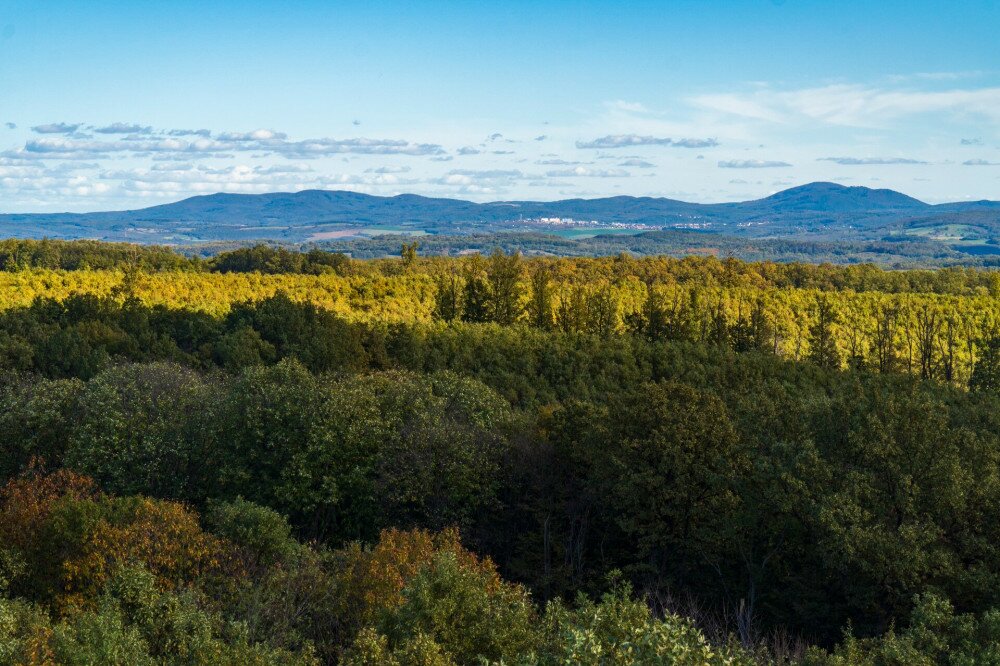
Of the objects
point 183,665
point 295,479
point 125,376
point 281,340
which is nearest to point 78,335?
point 281,340

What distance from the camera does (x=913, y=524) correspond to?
2931 centimetres

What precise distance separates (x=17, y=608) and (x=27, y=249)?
116 metres

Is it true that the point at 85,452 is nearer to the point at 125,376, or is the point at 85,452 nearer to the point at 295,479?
the point at 125,376

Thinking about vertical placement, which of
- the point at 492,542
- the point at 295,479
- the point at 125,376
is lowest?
the point at 492,542

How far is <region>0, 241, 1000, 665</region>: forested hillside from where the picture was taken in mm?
21172

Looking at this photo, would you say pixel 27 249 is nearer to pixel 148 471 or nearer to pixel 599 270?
pixel 599 270

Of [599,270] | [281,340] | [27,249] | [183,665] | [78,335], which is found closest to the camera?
[183,665]

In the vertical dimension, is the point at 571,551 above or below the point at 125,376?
below

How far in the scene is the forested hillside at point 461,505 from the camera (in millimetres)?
21172

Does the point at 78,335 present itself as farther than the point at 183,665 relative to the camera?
Yes

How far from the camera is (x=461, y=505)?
41.8 metres

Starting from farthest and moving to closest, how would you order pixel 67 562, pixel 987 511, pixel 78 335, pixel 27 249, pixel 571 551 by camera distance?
pixel 27 249, pixel 78 335, pixel 571 551, pixel 987 511, pixel 67 562

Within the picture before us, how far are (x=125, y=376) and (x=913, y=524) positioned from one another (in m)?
39.5

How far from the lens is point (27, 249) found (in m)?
123
